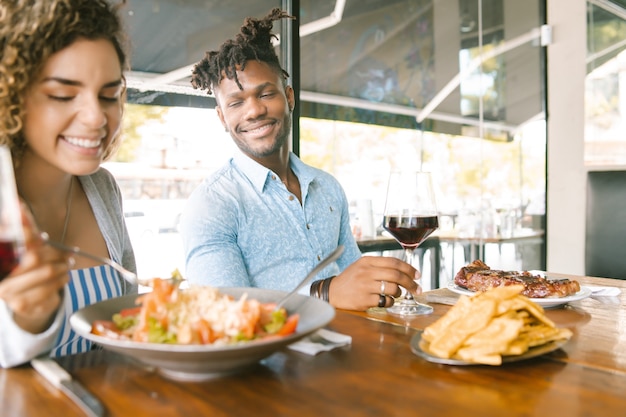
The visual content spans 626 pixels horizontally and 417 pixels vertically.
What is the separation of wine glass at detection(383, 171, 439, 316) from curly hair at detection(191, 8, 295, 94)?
0.86 metres

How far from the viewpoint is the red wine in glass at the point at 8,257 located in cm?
64

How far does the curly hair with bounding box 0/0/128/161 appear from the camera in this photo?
1.12m

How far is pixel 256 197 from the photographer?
195 cm

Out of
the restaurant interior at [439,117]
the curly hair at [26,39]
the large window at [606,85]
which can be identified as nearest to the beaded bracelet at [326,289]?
the curly hair at [26,39]

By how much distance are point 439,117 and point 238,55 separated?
242cm

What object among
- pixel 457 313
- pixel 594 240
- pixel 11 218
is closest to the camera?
pixel 11 218

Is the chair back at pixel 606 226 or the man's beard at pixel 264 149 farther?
the chair back at pixel 606 226

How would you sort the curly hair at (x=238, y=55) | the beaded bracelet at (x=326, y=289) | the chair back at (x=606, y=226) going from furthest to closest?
the chair back at (x=606, y=226) → the curly hair at (x=238, y=55) → the beaded bracelet at (x=326, y=289)

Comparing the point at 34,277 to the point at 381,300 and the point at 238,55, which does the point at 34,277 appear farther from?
the point at 238,55

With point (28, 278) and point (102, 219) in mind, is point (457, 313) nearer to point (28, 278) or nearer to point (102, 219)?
A: point (28, 278)

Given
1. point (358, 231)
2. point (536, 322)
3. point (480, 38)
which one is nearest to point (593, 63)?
point (480, 38)

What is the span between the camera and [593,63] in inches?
145

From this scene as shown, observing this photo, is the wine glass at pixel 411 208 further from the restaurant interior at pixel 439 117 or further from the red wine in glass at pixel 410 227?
the restaurant interior at pixel 439 117

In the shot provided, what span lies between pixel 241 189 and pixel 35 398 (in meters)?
1.25
